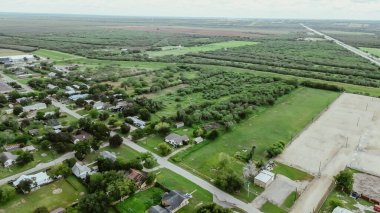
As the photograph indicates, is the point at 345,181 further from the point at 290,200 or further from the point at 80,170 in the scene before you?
the point at 80,170

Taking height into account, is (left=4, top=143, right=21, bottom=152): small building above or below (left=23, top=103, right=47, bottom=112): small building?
below

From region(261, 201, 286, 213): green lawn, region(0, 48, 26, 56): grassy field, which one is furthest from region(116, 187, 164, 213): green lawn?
region(0, 48, 26, 56): grassy field

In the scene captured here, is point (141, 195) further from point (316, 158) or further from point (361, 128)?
point (361, 128)

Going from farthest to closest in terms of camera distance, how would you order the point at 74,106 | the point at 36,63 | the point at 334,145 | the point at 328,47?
the point at 328,47 → the point at 36,63 → the point at 74,106 → the point at 334,145

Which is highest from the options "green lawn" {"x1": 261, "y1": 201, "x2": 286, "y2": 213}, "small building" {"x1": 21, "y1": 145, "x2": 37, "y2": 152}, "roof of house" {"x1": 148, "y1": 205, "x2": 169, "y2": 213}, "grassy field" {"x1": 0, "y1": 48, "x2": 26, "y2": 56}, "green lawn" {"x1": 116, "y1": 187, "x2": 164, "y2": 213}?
"grassy field" {"x1": 0, "y1": 48, "x2": 26, "y2": 56}

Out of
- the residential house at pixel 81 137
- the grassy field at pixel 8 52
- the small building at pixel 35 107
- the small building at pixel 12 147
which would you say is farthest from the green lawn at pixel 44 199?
the grassy field at pixel 8 52

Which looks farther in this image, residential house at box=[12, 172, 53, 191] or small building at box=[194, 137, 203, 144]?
small building at box=[194, 137, 203, 144]

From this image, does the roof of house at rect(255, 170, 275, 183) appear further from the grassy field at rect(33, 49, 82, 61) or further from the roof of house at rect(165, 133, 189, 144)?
the grassy field at rect(33, 49, 82, 61)

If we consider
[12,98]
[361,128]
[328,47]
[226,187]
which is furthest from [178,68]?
[328,47]
